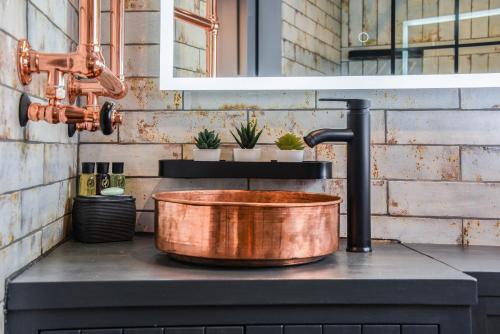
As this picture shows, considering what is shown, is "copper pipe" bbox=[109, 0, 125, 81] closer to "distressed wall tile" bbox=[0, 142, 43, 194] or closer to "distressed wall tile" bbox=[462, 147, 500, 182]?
"distressed wall tile" bbox=[0, 142, 43, 194]

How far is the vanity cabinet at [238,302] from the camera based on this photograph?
2.98 feet

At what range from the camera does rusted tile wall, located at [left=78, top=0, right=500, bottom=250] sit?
54.8 inches

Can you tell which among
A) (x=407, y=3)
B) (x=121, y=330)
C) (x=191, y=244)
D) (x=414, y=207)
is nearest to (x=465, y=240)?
(x=414, y=207)

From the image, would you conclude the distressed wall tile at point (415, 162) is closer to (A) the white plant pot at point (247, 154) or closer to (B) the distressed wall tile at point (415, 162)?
(B) the distressed wall tile at point (415, 162)

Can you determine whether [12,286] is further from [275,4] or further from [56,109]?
[275,4]

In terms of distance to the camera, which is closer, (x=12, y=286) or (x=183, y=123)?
(x=12, y=286)

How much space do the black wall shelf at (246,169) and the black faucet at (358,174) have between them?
0.41 ft

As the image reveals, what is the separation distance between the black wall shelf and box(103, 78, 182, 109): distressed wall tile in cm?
17

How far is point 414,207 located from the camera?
1.41m

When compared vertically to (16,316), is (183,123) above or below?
above

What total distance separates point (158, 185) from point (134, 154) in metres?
0.11

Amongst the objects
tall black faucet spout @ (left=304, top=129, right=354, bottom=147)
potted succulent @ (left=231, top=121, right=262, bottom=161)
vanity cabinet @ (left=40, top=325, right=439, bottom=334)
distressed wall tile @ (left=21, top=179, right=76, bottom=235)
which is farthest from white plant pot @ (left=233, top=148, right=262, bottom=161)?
vanity cabinet @ (left=40, top=325, right=439, bottom=334)

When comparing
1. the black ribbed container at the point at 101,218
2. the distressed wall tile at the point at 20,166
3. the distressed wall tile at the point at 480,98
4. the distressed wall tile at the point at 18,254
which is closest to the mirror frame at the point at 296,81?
the distressed wall tile at the point at 480,98

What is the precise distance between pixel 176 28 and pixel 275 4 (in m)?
0.29
